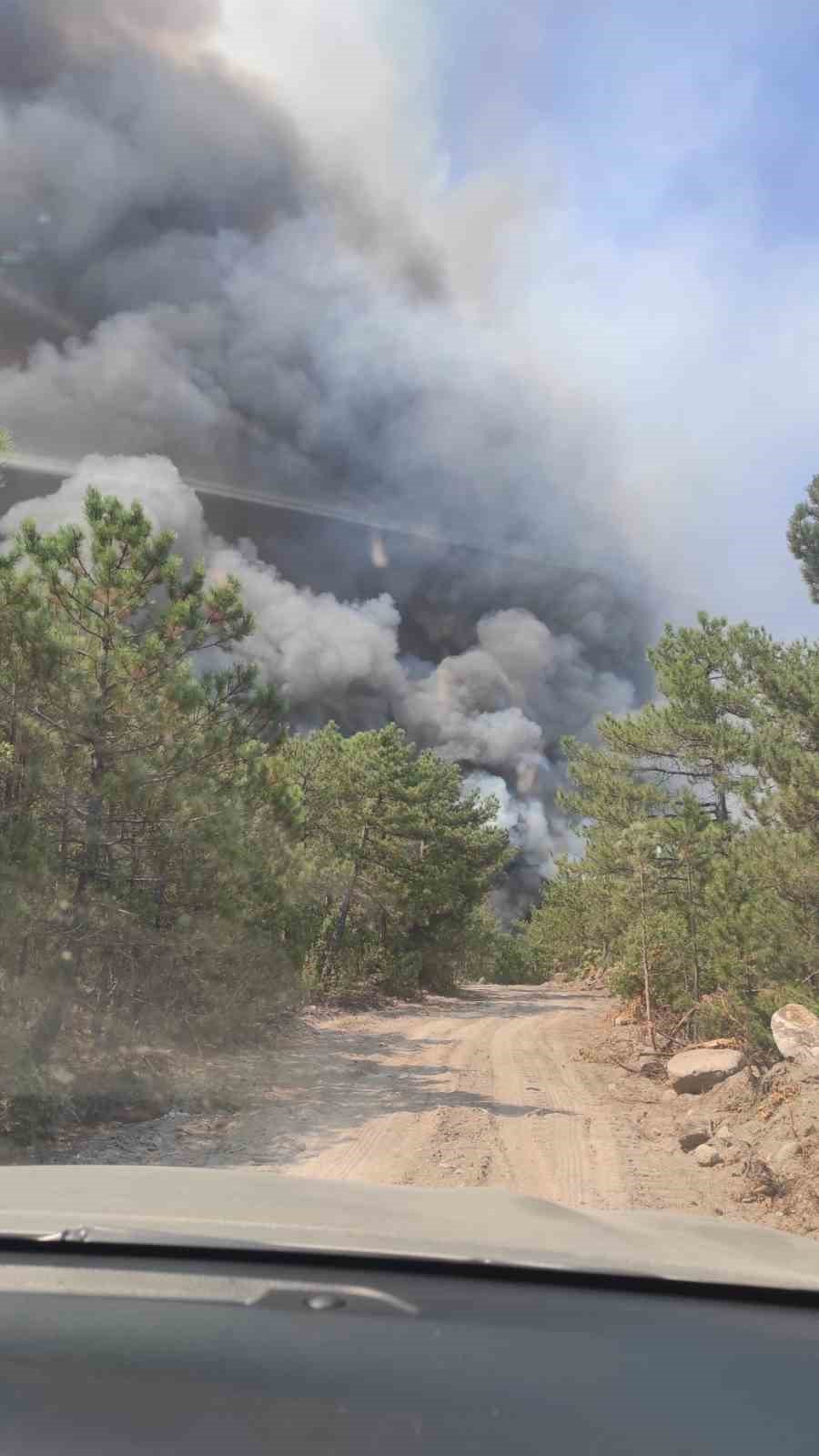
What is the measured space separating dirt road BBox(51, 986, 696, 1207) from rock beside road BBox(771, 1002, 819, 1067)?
70.9 inches

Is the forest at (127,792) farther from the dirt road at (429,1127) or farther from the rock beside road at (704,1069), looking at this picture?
the rock beside road at (704,1069)

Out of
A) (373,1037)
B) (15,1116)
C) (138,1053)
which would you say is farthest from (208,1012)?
(373,1037)

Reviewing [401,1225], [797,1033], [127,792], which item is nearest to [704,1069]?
[797,1033]

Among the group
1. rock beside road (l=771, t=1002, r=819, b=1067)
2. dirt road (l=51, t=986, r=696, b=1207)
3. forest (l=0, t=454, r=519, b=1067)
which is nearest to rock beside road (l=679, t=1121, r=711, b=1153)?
dirt road (l=51, t=986, r=696, b=1207)

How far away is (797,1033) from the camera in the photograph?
991 cm

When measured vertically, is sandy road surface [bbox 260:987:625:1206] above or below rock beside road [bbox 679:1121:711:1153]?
below

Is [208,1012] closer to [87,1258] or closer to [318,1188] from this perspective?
[318,1188]

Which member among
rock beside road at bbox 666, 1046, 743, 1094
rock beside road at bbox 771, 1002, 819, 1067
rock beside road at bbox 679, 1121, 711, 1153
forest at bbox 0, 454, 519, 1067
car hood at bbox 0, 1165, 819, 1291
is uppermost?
forest at bbox 0, 454, 519, 1067

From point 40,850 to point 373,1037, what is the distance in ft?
34.8

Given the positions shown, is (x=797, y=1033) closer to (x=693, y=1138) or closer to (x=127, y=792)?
(x=693, y=1138)

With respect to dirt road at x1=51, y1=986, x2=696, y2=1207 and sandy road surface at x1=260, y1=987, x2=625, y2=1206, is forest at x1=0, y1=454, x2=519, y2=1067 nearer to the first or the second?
dirt road at x1=51, y1=986, x2=696, y2=1207

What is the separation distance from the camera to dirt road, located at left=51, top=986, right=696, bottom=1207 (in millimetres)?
7750

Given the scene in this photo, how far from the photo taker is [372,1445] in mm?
1323

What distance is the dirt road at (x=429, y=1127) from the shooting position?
7.75 m
